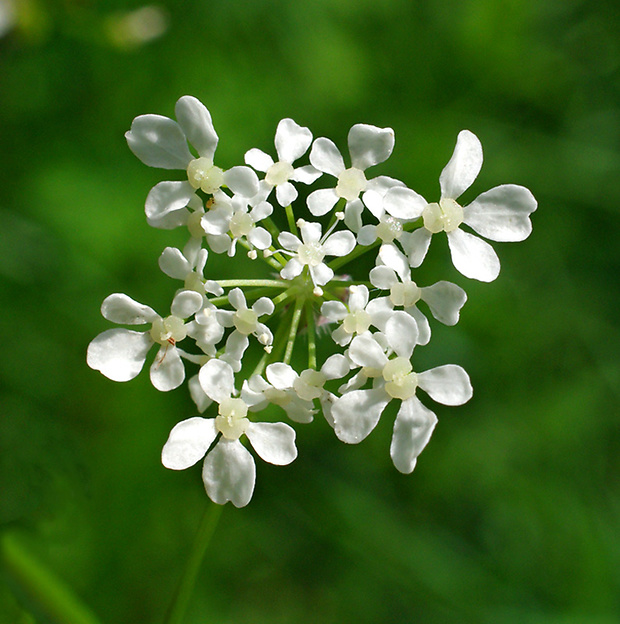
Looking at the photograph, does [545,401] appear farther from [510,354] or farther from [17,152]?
[17,152]

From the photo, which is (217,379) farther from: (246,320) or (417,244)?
(417,244)

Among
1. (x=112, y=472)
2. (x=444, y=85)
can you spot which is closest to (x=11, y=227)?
(x=112, y=472)

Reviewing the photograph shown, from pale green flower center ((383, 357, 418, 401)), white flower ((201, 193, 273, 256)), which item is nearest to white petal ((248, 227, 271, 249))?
white flower ((201, 193, 273, 256))

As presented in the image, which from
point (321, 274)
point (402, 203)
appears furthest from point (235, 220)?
point (402, 203)

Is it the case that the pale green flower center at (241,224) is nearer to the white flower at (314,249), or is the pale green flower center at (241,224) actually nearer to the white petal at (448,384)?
the white flower at (314,249)

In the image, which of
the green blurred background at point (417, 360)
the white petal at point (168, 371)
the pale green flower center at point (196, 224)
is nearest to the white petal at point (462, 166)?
the pale green flower center at point (196, 224)
